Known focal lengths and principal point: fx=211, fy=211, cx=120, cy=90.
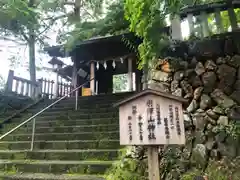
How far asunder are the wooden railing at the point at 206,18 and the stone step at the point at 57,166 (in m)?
3.08

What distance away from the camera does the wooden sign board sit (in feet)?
9.14

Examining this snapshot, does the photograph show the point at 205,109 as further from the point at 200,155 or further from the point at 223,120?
the point at 200,155

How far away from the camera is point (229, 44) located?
4086 millimetres

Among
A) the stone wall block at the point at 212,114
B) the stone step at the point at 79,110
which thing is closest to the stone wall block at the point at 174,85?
the stone wall block at the point at 212,114

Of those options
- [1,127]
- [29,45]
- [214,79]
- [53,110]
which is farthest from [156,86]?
[29,45]

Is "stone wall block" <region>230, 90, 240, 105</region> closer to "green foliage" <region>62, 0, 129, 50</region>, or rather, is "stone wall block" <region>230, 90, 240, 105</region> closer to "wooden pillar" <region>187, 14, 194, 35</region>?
"wooden pillar" <region>187, 14, 194, 35</region>

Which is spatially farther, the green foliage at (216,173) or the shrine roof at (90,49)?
the shrine roof at (90,49)

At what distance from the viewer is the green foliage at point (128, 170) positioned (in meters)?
3.43

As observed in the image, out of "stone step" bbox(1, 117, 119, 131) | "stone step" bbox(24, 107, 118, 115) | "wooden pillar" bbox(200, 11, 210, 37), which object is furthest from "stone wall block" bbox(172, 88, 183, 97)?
"stone step" bbox(24, 107, 118, 115)

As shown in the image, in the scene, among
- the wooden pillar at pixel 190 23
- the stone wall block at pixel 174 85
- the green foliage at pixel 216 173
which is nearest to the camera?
the green foliage at pixel 216 173

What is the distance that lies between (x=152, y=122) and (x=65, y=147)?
2806 millimetres

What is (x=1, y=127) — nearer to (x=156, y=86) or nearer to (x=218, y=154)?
(x=156, y=86)

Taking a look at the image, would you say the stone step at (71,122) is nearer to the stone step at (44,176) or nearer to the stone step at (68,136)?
the stone step at (68,136)

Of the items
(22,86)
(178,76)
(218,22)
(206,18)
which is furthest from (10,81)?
(218,22)
